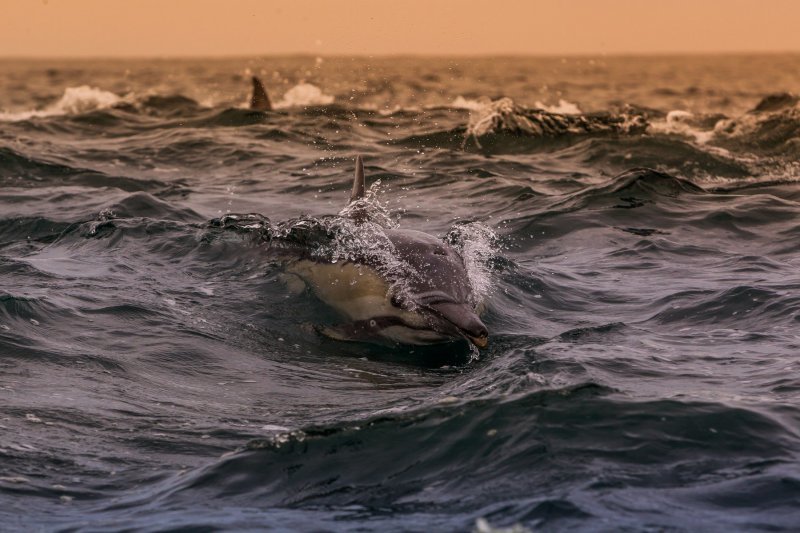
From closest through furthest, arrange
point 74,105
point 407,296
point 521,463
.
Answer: point 521,463 → point 407,296 → point 74,105

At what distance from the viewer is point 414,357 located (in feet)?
32.0

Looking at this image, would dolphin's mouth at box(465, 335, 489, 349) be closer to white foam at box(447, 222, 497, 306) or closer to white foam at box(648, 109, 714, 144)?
white foam at box(447, 222, 497, 306)

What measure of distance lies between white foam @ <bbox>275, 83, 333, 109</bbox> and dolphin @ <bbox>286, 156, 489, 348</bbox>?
976 inches

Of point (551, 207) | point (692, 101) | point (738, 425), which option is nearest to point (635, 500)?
point (738, 425)

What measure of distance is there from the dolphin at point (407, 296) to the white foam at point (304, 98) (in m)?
24.8

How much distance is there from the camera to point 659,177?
18328 millimetres

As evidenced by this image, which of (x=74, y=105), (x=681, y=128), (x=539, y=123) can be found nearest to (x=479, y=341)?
(x=539, y=123)

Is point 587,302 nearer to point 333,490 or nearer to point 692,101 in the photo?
point 333,490

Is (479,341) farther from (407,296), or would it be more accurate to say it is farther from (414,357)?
(407,296)

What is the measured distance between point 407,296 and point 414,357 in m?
0.60

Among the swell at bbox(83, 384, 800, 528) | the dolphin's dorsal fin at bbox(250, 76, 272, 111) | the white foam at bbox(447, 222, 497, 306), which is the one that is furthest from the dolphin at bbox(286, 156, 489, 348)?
the dolphin's dorsal fin at bbox(250, 76, 272, 111)

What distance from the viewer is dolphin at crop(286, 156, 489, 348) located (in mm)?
9727

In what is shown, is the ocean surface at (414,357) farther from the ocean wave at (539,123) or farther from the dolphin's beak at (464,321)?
the ocean wave at (539,123)

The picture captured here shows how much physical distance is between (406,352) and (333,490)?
11.6 feet
